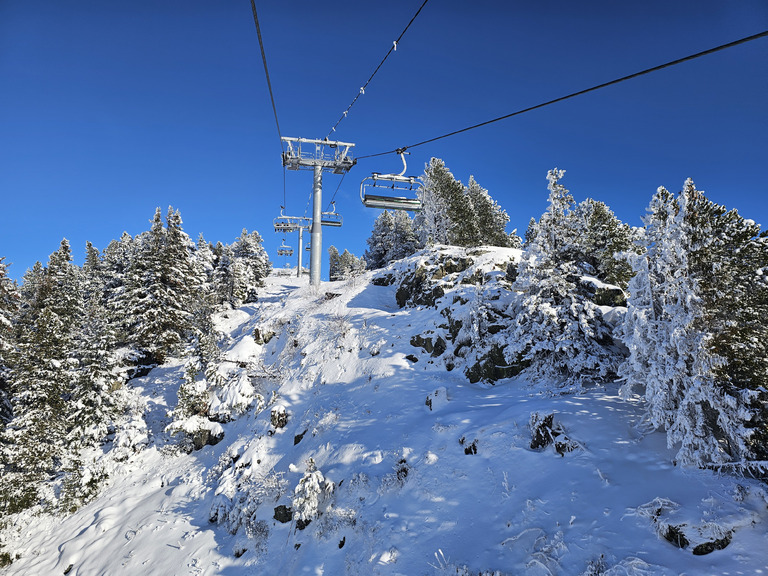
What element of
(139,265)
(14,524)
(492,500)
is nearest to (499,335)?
(492,500)

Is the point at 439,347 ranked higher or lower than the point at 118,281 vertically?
lower

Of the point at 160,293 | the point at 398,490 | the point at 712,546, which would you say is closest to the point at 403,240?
the point at 160,293

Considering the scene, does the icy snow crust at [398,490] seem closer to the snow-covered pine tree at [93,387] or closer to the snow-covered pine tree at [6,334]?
the snow-covered pine tree at [93,387]

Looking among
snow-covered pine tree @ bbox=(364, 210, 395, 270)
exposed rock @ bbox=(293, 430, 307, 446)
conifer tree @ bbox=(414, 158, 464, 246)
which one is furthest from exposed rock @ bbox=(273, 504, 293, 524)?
snow-covered pine tree @ bbox=(364, 210, 395, 270)

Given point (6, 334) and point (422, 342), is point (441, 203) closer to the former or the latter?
point (422, 342)

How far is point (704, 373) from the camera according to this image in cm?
798

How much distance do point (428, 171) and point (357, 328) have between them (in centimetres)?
3021

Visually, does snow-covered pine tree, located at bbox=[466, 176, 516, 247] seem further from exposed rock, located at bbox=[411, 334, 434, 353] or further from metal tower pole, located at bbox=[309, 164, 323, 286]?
exposed rock, located at bbox=[411, 334, 434, 353]

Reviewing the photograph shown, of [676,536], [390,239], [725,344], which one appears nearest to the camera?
[676,536]

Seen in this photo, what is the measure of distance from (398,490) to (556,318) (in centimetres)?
897

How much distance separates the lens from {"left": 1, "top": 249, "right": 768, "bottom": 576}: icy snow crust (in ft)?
22.8

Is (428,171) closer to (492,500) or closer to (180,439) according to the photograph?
(180,439)

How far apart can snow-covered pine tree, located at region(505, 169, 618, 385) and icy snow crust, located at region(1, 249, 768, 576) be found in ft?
4.18

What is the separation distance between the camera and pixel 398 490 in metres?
10.7
